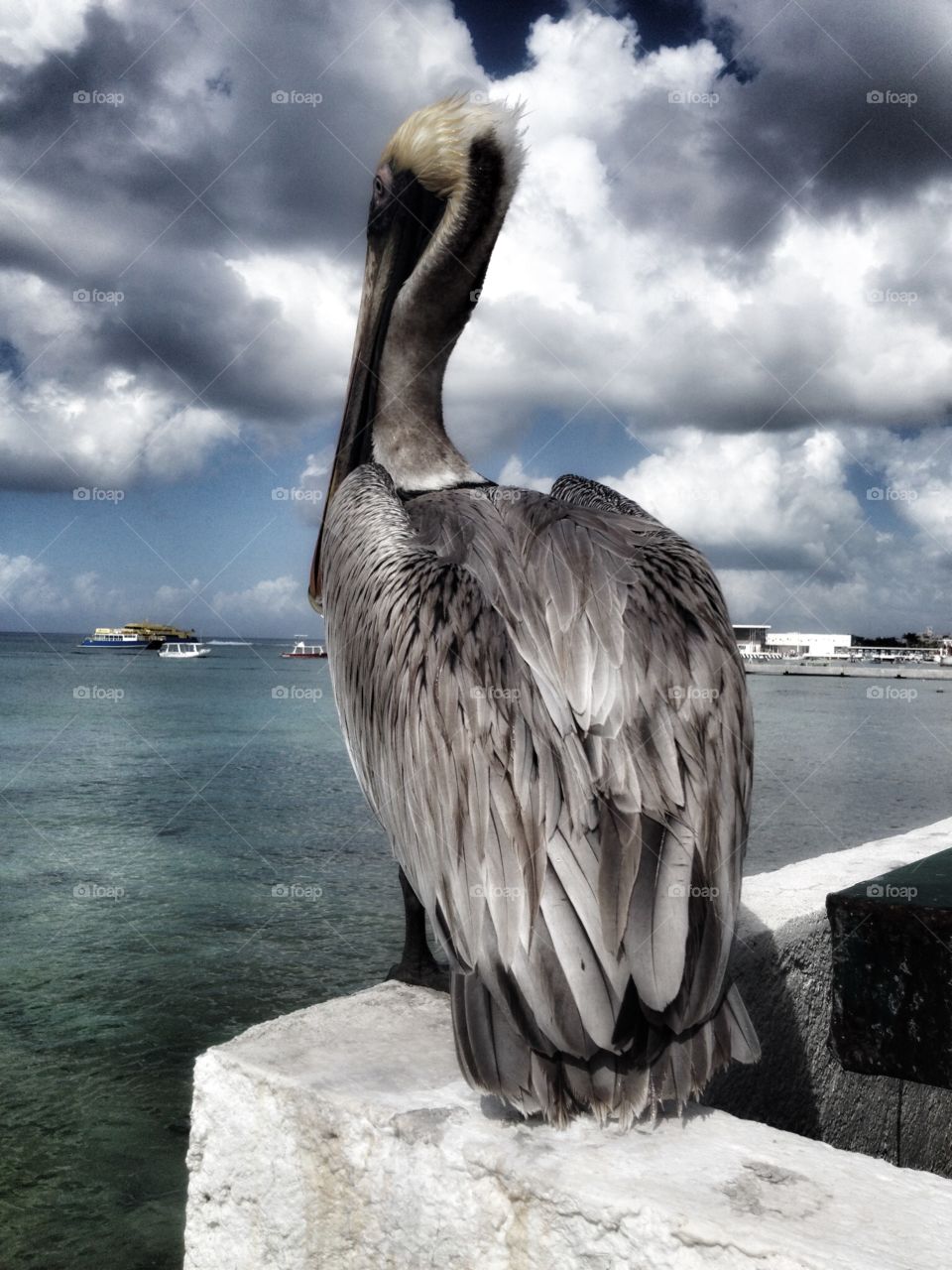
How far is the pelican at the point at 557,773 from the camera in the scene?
166 cm

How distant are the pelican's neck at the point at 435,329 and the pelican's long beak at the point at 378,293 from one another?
3.2 inches

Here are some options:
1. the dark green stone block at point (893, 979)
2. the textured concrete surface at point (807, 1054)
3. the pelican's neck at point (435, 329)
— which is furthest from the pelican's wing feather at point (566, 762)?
the pelican's neck at point (435, 329)

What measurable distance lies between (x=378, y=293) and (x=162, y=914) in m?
7.53

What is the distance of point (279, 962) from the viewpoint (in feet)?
26.0

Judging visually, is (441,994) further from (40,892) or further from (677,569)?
(40,892)

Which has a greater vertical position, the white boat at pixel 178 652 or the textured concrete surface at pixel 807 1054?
the white boat at pixel 178 652

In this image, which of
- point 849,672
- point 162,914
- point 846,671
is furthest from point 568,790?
point 846,671

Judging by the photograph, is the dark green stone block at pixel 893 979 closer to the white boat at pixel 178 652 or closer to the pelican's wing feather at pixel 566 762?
the pelican's wing feather at pixel 566 762

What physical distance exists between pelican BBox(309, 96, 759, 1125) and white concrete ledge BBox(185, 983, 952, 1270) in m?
0.11

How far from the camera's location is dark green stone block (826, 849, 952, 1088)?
1.97m

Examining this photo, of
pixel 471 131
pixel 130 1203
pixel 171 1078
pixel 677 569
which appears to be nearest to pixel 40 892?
pixel 171 1078

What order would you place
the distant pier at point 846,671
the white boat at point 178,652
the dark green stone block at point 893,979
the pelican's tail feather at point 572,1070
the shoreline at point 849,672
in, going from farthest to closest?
1. the white boat at point 178,652
2. the distant pier at point 846,671
3. the shoreline at point 849,672
4. the dark green stone block at point 893,979
5. the pelican's tail feather at point 572,1070

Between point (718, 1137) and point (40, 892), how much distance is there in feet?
33.2

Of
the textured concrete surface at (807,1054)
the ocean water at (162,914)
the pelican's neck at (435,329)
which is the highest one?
the pelican's neck at (435,329)
